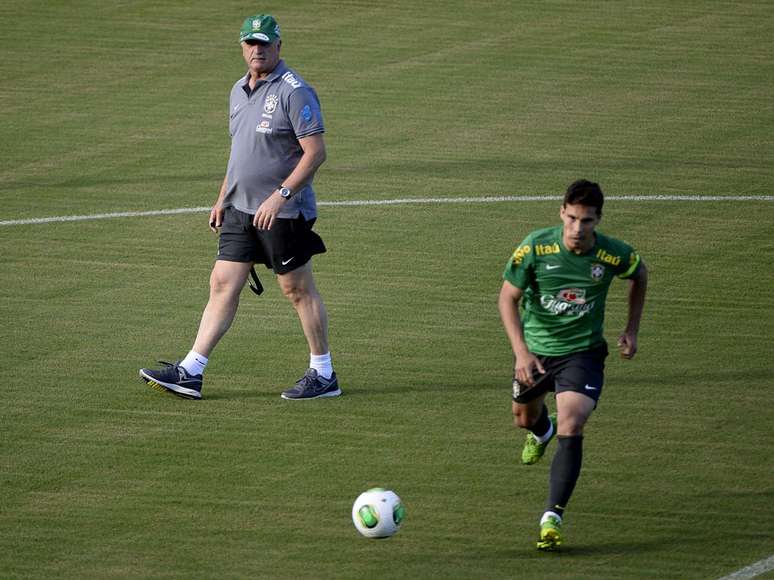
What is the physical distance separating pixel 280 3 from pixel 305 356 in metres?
12.8

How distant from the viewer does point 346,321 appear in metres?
11.4

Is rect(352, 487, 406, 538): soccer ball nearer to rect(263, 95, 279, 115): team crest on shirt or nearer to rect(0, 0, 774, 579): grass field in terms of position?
rect(0, 0, 774, 579): grass field

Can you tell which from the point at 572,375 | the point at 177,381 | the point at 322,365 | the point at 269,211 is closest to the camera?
the point at 572,375

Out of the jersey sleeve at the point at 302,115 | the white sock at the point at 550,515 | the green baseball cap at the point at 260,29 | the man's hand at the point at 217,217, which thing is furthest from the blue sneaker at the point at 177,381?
the white sock at the point at 550,515

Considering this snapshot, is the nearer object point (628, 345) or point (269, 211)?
point (628, 345)

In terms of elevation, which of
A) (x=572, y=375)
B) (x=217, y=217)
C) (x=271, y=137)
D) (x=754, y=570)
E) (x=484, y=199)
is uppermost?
(x=484, y=199)

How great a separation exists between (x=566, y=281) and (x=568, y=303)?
Result: 0.13 meters

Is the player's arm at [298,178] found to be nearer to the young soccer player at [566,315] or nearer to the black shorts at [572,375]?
the young soccer player at [566,315]

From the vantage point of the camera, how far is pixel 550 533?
7.46m

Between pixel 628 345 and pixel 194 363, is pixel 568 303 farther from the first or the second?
pixel 194 363

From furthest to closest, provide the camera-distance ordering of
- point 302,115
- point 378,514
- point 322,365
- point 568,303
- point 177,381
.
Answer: point 322,365, point 177,381, point 302,115, point 568,303, point 378,514

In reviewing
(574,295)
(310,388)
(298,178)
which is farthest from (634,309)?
(310,388)

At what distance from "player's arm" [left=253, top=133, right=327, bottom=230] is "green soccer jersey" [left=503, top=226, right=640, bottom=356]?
6.83ft

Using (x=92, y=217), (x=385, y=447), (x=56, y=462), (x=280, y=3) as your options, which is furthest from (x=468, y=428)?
(x=280, y=3)
